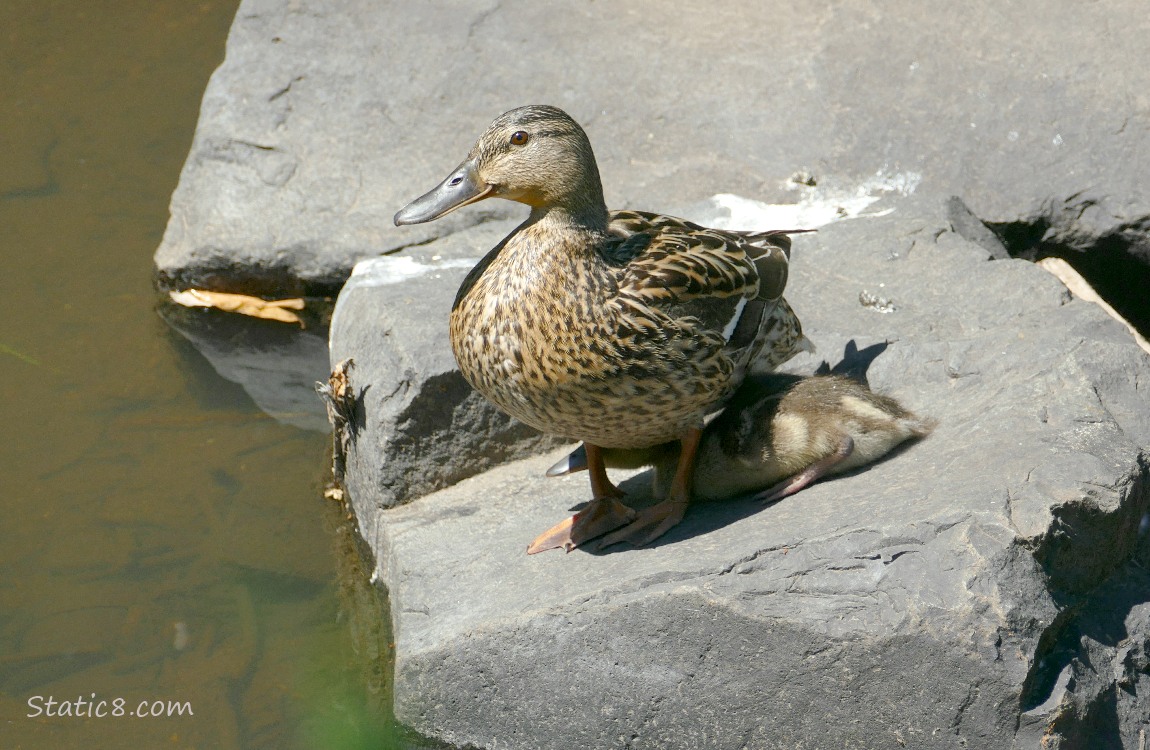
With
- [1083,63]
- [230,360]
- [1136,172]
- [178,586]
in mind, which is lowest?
[178,586]

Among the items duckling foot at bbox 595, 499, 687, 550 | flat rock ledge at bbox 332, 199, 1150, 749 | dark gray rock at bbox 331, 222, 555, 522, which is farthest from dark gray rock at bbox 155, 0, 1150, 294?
duckling foot at bbox 595, 499, 687, 550

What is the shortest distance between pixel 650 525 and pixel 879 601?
110 centimetres

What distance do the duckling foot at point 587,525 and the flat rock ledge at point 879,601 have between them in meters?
0.10

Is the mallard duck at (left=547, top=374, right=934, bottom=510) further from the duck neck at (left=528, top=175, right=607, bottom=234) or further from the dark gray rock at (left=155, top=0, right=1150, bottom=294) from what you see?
the dark gray rock at (left=155, top=0, right=1150, bottom=294)

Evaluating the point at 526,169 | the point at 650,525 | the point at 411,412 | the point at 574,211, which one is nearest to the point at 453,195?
the point at 526,169

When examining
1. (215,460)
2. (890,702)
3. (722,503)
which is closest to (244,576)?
(215,460)

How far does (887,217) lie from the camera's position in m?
5.93

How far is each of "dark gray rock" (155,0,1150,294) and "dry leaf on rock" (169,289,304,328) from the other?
0.07 metres

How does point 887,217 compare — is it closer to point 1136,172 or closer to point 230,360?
point 1136,172

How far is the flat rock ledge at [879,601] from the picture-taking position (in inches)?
136

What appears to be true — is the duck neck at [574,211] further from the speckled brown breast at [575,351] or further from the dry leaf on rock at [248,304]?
the dry leaf on rock at [248,304]

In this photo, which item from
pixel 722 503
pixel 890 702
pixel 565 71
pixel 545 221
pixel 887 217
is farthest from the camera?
pixel 565 71

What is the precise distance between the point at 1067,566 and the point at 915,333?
1645mm

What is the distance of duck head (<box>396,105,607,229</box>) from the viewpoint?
409 centimetres
